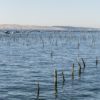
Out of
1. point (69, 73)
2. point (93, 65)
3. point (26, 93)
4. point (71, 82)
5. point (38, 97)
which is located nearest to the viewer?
point (38, 97)

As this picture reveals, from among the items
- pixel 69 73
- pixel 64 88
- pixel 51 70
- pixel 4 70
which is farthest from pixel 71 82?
pixel 4 70

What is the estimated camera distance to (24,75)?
1457 inches

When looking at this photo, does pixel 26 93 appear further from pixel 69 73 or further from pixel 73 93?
pixel 69 73

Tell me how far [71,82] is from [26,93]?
5560 mm

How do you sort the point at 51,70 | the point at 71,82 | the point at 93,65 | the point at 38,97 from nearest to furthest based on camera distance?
the point at 38,97, the point at 71,82, the point at 51,70, the point at 93,65

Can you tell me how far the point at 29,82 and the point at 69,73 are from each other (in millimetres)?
5960

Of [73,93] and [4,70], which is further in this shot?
[4,70]

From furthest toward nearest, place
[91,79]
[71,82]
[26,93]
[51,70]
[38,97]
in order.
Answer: [51,70] < [91,79] < [71,82] < [26,93] < [38,97]

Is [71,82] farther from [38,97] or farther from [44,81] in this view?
[38,97]

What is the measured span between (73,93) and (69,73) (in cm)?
902

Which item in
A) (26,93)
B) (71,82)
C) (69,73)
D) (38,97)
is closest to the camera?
(38,97)

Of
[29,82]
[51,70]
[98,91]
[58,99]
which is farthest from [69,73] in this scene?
[58,99]

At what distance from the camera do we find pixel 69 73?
37906mm

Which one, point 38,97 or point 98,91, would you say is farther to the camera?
point 98,91
